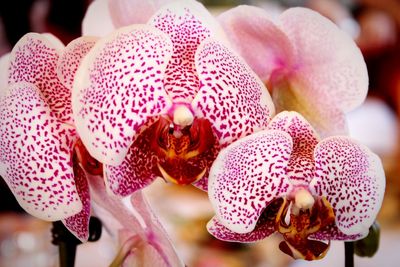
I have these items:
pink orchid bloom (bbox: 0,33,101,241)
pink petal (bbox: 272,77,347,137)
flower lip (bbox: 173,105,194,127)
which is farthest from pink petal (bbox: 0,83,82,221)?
pink petal (bbox: 272,77,347,137)

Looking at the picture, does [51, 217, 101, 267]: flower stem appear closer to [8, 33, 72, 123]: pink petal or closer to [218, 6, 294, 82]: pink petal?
Answer: [8, 33, 72, 123]: pink petal

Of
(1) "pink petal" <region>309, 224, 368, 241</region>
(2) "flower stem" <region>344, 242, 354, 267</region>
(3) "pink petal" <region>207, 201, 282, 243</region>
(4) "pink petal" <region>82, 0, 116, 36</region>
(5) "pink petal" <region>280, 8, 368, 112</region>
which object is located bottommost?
(2) "flower stem" <region>344, 242, 354, 267</region>

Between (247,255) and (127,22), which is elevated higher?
(127,22)

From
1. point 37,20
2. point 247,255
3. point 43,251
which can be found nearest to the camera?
point 37,20

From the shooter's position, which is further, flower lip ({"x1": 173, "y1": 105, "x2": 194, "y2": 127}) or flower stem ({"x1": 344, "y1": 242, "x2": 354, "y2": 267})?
flower stem ({"x1": 344, "y1": 242, "x2": 354, "y2": 267})

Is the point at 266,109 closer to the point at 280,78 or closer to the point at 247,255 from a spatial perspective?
the point at 280,78

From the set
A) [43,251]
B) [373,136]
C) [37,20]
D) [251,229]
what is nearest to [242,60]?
[251,229]

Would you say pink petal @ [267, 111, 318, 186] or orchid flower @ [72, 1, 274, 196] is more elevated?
orchid flower @ [72, 1, 274, 196]

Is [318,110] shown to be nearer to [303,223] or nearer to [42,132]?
[303,223]
